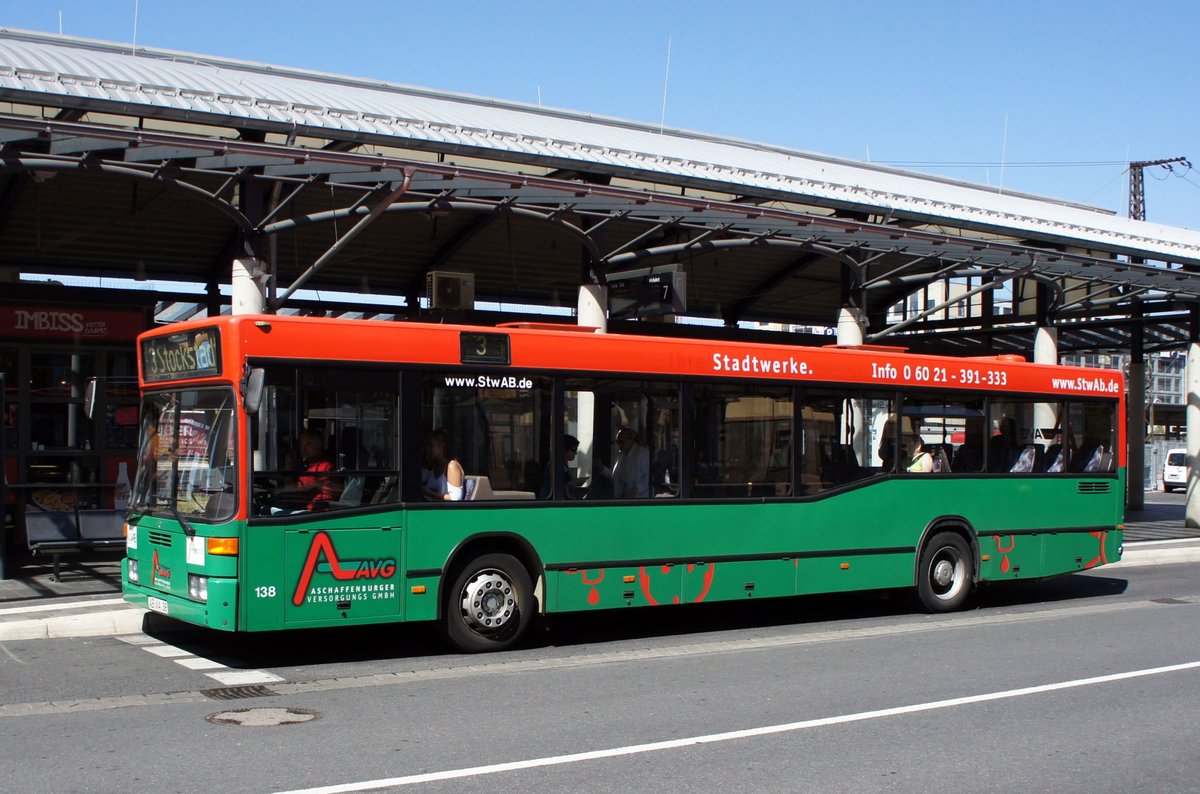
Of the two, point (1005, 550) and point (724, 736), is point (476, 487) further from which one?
point (1005, 550)

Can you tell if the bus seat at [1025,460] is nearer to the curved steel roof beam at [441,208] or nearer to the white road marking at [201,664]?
the curved steel roof beam at [441,208]

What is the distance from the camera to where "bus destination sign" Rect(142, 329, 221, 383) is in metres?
10.2

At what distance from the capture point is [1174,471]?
54.7 m

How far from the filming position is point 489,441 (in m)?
11.2

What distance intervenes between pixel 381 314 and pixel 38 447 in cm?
800

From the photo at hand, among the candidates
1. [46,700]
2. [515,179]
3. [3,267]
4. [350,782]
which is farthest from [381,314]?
[350,782]

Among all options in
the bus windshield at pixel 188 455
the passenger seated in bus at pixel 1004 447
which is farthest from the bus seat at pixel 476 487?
the passenger seated in bus at pixel 1004 447

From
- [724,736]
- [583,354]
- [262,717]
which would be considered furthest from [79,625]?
[724,736]

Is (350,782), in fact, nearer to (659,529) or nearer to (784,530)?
(659,529)

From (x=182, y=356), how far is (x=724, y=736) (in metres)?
5.72

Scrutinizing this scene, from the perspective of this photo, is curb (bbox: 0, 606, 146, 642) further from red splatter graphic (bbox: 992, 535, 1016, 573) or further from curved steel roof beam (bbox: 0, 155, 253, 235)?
red splatter graphic (bbox: 992, 535, 1016, 573)

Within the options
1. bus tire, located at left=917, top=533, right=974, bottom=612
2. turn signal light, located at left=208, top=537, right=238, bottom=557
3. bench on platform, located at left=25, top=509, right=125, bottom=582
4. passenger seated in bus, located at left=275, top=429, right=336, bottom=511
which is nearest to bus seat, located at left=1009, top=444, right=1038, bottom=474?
bus tire, located at left=917, top=533, right=974, bottom=612

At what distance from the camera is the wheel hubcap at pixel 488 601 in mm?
11086

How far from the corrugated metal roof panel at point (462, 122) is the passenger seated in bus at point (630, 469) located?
643cm
